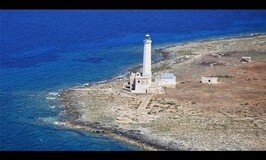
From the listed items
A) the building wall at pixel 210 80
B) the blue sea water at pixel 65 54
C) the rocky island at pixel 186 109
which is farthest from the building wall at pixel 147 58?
the blue sea water at pixel 65 54

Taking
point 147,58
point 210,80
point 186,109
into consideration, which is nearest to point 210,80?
point 210,80

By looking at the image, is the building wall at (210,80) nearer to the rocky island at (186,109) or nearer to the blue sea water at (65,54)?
the rocky island at (186,109)

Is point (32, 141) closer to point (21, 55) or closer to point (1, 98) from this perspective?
point (1, 98)

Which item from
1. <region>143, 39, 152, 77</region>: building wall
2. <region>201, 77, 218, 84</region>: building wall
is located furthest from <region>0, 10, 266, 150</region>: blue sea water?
<region>201, 77, 218, 84</region>: building wall

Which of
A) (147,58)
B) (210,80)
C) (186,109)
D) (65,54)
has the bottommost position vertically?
(186,109)

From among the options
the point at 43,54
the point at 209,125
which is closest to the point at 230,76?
the point at 209,125

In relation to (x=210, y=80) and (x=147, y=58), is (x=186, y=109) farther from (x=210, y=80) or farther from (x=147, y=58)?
(x=210, y=80)

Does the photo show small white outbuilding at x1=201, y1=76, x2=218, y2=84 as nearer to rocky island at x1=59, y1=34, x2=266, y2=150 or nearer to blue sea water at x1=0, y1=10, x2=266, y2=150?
rocky island at x1=59, y1=34, x2=266, y2=150
